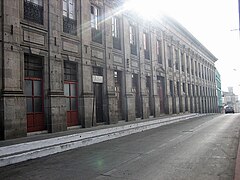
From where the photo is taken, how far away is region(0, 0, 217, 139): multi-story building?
10055 mm

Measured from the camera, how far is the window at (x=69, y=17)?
526 inches

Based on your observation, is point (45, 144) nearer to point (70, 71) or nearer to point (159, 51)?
point (70, 71)

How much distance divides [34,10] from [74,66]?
150 inches

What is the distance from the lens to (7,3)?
9969mm

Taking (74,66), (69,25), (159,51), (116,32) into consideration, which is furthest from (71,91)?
(159,51)

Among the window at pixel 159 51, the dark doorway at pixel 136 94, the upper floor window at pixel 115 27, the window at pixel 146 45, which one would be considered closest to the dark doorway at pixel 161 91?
the window at pixel 159 51

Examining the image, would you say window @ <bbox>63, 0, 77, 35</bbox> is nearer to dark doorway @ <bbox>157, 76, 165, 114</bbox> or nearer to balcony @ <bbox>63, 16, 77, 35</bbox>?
balcony @ <bbox>63, 16, 77, 35</bbox>

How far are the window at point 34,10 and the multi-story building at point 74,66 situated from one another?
0.16ft

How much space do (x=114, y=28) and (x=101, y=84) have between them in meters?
4.88

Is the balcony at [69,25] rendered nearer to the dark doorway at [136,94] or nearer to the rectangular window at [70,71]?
the rectangular window at [70,71]

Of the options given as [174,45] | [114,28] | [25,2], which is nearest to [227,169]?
[25,2]

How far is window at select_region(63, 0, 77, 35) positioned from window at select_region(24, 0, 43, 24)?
5.54 feet

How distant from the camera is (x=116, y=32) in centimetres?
1838

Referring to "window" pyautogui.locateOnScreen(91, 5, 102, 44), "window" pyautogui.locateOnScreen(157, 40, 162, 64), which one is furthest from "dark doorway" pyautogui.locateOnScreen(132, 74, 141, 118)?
"window" pyautogui.locateOnScreen(157, 40, 162, 64)
